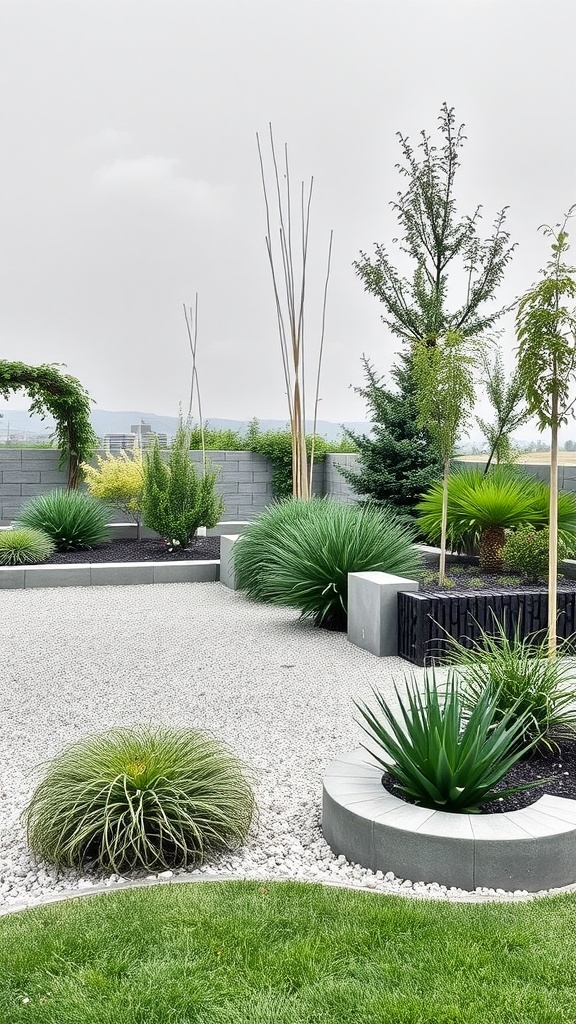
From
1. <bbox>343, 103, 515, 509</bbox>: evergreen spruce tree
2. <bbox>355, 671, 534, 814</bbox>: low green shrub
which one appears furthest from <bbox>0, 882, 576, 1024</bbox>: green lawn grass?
<bbox>343, 103, 515, 509</bbox>: evergreen spruce tree

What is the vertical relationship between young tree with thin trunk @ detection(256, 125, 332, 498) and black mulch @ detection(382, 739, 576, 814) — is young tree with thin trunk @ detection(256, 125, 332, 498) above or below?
above

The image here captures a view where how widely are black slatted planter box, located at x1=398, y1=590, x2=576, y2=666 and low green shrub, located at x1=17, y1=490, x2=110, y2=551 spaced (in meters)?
5.38

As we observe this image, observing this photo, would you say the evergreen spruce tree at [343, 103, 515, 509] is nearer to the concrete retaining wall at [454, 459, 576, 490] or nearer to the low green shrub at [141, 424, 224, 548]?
the low green shrub at [141, 424, 224, 548]

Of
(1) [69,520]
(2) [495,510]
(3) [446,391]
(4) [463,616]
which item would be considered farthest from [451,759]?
(1) [69,520]

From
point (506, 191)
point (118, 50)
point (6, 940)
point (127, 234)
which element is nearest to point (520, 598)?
point (6, 940)

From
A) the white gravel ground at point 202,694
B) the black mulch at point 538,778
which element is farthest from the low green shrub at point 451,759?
the white gravel ground at point 202,694

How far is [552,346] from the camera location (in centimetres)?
475

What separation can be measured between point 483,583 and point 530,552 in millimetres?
431

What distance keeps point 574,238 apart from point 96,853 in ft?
13.1

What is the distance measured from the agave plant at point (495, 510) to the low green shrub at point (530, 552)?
39cm

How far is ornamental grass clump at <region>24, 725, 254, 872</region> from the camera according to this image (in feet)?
9.11

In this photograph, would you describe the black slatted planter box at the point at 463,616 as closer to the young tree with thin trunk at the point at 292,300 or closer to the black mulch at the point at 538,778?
the black mulch at the point at 538,778

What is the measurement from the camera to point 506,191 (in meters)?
12.6

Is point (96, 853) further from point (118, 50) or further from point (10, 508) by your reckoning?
point (118, 50)
